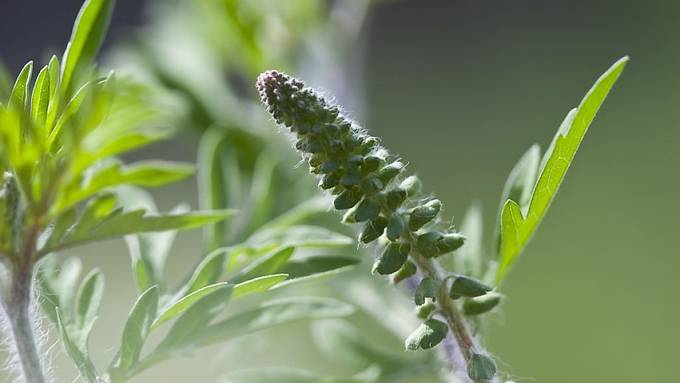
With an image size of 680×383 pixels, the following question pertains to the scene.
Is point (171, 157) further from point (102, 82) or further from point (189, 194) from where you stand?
point (102, 82)

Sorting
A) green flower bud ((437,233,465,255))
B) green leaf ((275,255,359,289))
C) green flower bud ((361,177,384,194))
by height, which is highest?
green leaf ((275,255,359,289))

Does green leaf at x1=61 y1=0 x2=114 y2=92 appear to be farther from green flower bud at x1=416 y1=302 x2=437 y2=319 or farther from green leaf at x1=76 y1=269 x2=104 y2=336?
green flower bud at x1=416 y1=302 x2=437 y2=319

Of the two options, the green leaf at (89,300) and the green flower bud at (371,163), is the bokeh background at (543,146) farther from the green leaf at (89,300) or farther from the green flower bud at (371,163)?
the green flower bud at (371,163)

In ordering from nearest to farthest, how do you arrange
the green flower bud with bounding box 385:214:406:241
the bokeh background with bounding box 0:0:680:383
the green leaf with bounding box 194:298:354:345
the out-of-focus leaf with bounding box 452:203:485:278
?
the green flower bud with bounding box 385:214:406:241
the green leaf with bounding box 194:298:354:345
the out-of-focus leaf with bounding box 452:203:485:278
the bokeh background with bounding box 0:0:680:383

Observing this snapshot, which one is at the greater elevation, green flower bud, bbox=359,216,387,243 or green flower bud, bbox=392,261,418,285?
green flower bud, bbox=359,216,387,243

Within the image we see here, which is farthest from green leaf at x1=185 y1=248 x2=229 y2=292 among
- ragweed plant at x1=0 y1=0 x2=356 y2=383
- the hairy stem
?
the hairy stem

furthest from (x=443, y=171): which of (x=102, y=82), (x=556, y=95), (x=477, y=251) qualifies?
(x=102, y=82)
